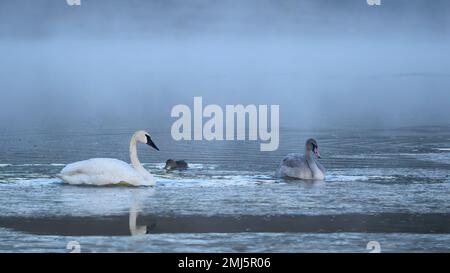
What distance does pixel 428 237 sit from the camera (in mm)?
6582

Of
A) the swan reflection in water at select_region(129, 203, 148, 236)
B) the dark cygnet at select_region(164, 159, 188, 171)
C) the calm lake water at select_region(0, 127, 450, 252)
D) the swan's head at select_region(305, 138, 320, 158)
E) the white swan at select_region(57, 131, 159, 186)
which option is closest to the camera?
the calm lake water at select_region(0, 127, 450, 252)

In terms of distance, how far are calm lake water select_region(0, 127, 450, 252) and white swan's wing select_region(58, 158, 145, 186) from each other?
0.07 metres

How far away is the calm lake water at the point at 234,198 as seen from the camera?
647 cm

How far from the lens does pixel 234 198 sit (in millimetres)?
7758

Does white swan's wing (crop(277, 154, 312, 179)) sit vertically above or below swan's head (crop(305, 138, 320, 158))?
below

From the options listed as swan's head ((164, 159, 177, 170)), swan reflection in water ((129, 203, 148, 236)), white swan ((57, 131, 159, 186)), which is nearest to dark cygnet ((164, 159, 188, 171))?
swan's head ((164, 159, 177, 170))

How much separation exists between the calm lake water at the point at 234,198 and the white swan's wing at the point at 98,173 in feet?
0.22

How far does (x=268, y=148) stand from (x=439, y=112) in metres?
1.48

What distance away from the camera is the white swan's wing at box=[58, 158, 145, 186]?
8.40 metres

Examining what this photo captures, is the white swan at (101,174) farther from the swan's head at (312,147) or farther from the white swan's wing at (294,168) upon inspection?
the swan's head at (312,147)

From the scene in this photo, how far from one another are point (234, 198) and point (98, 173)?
1.11 meters

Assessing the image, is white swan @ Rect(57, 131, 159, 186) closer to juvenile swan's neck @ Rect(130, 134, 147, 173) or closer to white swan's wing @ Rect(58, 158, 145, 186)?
white swan's wing @ Rect(58, 158, 145, 186)

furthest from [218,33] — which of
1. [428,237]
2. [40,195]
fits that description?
[428,237]

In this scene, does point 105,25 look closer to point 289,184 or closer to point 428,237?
point 289,184
